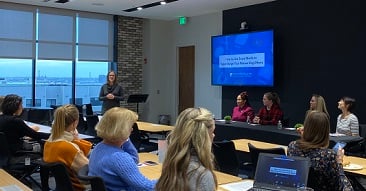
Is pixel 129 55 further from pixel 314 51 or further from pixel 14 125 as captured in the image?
pixel 14 125

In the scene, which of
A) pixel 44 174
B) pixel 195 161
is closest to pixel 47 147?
pixel 44 174

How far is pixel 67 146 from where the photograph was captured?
3154 mm

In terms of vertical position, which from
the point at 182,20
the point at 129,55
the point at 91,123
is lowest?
the point at 91,123

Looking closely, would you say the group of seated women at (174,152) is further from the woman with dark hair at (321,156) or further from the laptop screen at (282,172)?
A: the laptop screen at (282,172)

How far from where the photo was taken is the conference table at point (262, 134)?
555 centimetres

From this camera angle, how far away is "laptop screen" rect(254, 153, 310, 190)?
2367mm

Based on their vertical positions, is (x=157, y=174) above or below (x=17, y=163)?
above

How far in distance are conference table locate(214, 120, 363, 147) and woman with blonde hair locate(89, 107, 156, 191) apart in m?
3.38

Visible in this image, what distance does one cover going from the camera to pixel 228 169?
431cm

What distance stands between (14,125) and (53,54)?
578 centimetres

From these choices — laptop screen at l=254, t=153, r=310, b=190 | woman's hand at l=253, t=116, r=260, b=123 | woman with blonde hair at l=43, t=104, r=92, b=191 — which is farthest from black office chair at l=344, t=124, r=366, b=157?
woman with blonde hair at l=43, t=104, r=92, b=191

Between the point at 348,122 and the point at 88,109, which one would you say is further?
the point at 88,109

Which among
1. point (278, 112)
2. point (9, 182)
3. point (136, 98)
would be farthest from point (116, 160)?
point (136, 98)

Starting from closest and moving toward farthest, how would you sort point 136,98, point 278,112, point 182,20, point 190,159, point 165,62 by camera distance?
point 190,159 → point 278,112 → point 136,98 → point 182,20 → point 165,62
